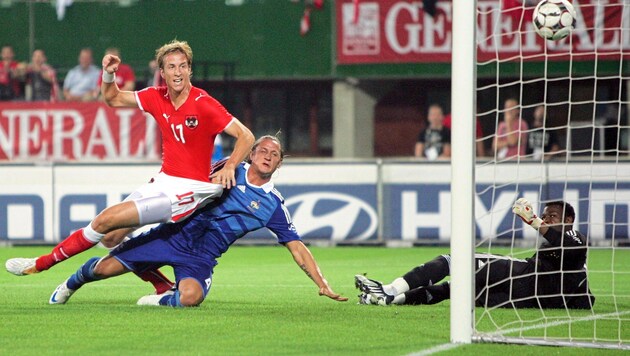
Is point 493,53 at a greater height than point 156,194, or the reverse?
point 493,53

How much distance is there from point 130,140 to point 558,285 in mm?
11090

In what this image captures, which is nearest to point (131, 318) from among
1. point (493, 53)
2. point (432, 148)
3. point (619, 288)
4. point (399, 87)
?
point (619, 288)

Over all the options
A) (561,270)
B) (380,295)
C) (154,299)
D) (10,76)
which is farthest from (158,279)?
(10,76)

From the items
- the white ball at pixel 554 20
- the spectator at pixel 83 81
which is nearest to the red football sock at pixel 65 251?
the white ball at pixel 554 20

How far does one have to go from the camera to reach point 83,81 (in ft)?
66.4

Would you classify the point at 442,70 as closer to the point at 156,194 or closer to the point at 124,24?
the point at 124,24

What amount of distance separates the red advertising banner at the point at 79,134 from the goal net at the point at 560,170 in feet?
17.5

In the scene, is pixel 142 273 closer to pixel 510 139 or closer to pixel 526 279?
pixel 526 279

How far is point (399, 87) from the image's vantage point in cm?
2319

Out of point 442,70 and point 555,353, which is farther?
point 442,70

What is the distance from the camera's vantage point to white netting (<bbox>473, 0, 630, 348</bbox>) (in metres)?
8.66

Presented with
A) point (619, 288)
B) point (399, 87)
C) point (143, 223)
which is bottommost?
point (619, 288)

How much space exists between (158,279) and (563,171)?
793 centimetres

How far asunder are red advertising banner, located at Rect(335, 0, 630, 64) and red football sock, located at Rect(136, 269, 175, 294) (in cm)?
1171
